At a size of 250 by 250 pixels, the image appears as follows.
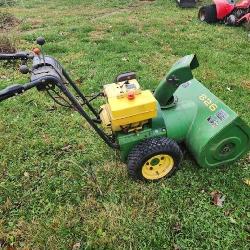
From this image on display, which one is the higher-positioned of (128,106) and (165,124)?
(128,106)

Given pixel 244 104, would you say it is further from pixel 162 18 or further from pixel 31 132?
pixel 162 18

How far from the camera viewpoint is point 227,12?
31.1 feet

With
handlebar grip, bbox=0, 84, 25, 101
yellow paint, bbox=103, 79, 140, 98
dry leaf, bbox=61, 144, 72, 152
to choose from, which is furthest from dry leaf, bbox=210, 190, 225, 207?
handlebar grip, bbox=0, 84, 25, 101

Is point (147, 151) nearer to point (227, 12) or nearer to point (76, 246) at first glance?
point (76, 246)

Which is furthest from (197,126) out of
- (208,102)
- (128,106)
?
(128,106)

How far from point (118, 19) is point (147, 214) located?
7.62m

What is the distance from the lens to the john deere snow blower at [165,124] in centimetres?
356

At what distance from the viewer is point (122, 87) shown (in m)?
3.70

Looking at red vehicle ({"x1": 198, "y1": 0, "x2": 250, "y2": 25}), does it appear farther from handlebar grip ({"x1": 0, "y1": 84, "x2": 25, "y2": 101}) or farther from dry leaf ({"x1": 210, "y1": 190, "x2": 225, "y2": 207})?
handlebar grip ({"x1": 0, "y1": 84, "x2": 25, "y2": 101})

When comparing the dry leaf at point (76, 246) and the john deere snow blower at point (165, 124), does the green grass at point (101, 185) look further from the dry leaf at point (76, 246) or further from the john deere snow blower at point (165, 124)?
the john deere snow blower at point (165, 124)

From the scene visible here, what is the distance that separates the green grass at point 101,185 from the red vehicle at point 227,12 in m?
2.17

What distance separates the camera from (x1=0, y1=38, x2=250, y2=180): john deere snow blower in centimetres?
356

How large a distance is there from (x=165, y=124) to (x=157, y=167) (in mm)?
505

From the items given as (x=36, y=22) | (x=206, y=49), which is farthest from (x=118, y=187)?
(x=36, y=22)
